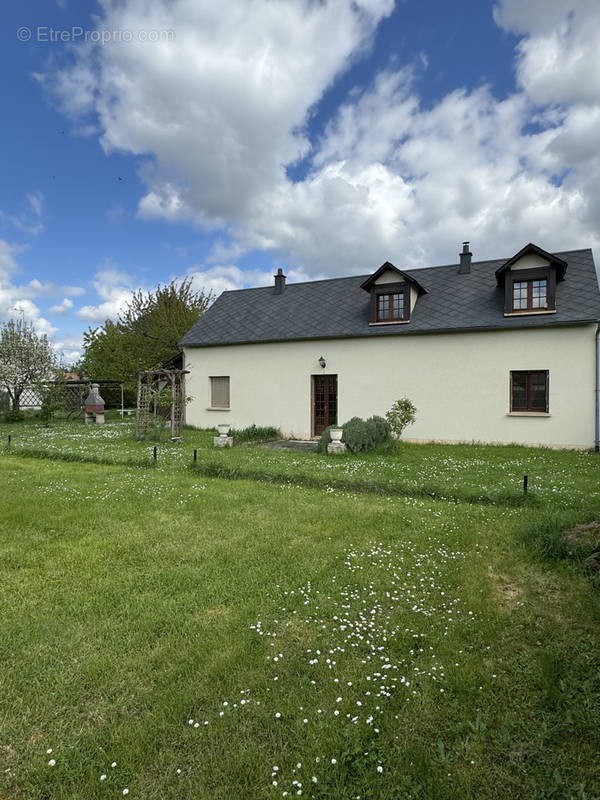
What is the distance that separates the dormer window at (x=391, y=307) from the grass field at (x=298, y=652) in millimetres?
9750

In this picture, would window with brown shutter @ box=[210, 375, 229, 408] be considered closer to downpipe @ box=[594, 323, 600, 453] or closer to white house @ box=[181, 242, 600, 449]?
white house @ box=[181, 242, 600, 449]

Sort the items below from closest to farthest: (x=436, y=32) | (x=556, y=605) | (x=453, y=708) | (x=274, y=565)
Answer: (x=453, y=708)
(x=556, y=605)
(x=274, y=565)
(x=436, y=32)

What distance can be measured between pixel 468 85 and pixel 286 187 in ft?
23.6

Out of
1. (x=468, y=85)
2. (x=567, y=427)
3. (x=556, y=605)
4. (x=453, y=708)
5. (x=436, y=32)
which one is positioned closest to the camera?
(x=453, y=708)

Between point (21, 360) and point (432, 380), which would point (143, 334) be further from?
point (432, 380)

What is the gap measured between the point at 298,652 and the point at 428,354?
41.4 feet

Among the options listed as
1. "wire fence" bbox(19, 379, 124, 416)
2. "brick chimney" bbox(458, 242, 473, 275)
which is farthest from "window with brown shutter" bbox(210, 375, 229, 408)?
"brick chimney" bbox(458, 242, 473, 275)

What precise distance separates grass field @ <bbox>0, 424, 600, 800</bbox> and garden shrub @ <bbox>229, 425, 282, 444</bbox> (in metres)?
8.65

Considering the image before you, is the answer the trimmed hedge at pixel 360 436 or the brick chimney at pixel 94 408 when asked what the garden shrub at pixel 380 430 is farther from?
the brick chimney at pixel 94 408

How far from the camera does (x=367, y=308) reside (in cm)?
1636

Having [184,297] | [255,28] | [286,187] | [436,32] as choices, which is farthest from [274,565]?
[184,297]

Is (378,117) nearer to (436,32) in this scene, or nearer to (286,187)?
(436,32)

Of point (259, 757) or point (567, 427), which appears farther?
point (567, 427)

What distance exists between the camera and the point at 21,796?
201 cm
